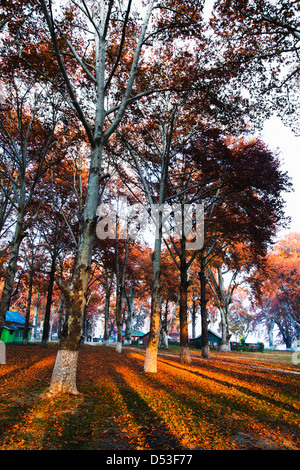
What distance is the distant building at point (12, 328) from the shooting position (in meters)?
32.3

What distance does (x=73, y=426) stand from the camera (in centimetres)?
429

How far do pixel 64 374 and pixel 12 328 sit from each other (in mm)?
32496

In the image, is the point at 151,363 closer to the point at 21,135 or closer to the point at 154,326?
the point at 154,326

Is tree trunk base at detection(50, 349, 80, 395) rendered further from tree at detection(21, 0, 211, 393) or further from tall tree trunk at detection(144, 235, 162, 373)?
tall tree trunk at detection(144, 235, 162, 373)

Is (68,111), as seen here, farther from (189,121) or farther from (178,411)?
(178,411)

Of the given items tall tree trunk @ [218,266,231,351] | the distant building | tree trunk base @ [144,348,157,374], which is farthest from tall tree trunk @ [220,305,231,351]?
the distant building

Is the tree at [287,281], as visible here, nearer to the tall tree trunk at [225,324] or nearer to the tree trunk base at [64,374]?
the tall tree trunk at [225,324]

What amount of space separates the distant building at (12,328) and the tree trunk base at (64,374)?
3084cm

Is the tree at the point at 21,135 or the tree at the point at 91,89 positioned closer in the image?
the tree at the point at 91,89

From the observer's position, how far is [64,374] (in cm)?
618

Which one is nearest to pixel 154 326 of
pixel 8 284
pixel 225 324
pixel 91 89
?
pixel 8 284

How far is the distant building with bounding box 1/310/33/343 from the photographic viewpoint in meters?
32.3

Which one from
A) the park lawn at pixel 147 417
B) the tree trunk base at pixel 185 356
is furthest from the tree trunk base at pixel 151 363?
the tree trunk base at pixel 185 356
